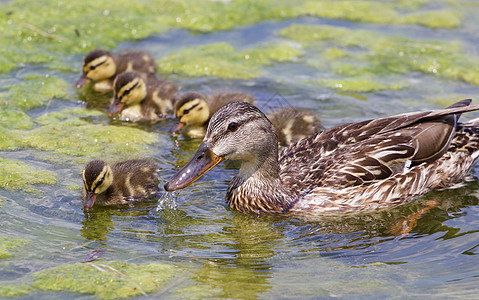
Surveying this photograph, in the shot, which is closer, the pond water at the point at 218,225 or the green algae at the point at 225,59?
the pond water at the point at 218,225

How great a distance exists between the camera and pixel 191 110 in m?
6.36

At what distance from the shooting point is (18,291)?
3756 mm

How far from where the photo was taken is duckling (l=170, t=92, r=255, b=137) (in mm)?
6375

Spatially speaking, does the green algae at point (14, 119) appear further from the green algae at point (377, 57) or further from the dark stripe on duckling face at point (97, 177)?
the green algae at point (377, 57)

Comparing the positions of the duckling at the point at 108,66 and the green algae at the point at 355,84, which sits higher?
the duckling at the point at 108,66

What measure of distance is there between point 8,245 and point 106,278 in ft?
2.44

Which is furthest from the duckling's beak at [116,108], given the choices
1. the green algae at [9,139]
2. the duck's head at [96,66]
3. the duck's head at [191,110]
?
the green algae at [9,139]

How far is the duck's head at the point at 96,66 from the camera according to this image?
7164 millimetres

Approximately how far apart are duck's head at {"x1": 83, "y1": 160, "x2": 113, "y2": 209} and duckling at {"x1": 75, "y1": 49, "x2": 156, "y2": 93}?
2.47 m

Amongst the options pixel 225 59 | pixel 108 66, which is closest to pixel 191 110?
pixel 108 66

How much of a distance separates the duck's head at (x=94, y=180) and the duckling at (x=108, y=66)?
2466 millimetres

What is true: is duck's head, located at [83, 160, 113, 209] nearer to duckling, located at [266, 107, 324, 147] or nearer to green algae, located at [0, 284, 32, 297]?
green algae, located at [0, 284, 32, 297]

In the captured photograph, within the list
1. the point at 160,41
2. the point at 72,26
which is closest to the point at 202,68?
the point at 160,41

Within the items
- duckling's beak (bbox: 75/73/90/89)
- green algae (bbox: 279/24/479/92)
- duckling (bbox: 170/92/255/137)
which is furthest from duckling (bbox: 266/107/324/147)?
duckling's beak (bbox: 75/73/90/89)
